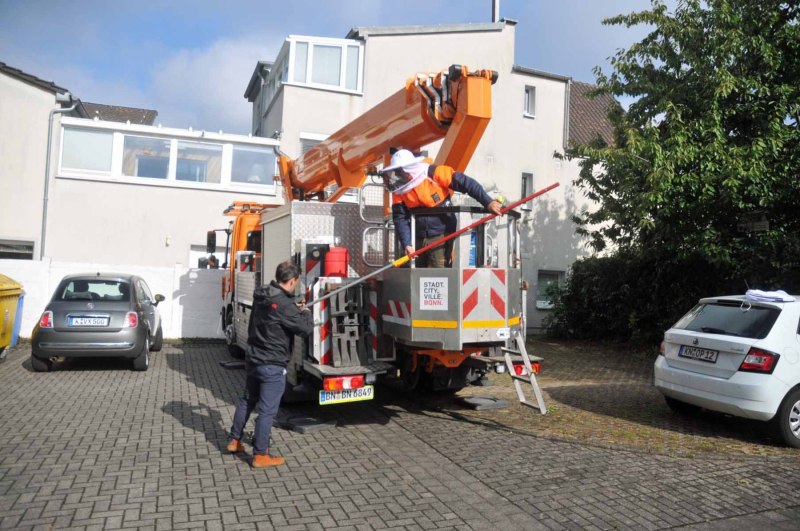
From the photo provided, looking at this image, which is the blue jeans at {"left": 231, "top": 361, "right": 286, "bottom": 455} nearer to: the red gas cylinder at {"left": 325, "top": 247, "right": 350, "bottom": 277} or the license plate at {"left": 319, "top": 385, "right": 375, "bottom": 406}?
the license plate at {"left": 319, "top": 385, "right": 375, "bottom": 406}

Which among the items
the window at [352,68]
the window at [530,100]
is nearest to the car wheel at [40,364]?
the window at [352,68]

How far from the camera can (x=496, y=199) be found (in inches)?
261

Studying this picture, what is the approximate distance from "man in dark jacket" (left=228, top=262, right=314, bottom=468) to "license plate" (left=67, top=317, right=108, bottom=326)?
5526 mm

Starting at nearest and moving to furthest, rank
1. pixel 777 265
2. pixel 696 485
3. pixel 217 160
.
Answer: pixel 696 485, pixel 777 265, pixel 217 160

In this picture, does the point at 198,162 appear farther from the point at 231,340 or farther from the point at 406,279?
the point at 406,279

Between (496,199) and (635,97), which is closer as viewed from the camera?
(496,199)

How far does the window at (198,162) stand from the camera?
1812cm

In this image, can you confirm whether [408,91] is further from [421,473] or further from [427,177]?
[421,473]

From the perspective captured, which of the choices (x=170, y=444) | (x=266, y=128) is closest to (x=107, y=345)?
(x=170, y=444)

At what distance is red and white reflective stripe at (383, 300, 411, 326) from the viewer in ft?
22.1

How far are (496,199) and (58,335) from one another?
7.50 metres

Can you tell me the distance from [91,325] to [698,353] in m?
8.83

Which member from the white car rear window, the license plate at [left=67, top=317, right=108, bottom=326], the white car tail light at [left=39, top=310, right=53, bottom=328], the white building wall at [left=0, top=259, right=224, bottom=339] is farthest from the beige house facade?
the white car rear window

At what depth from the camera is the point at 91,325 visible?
10.3 m
